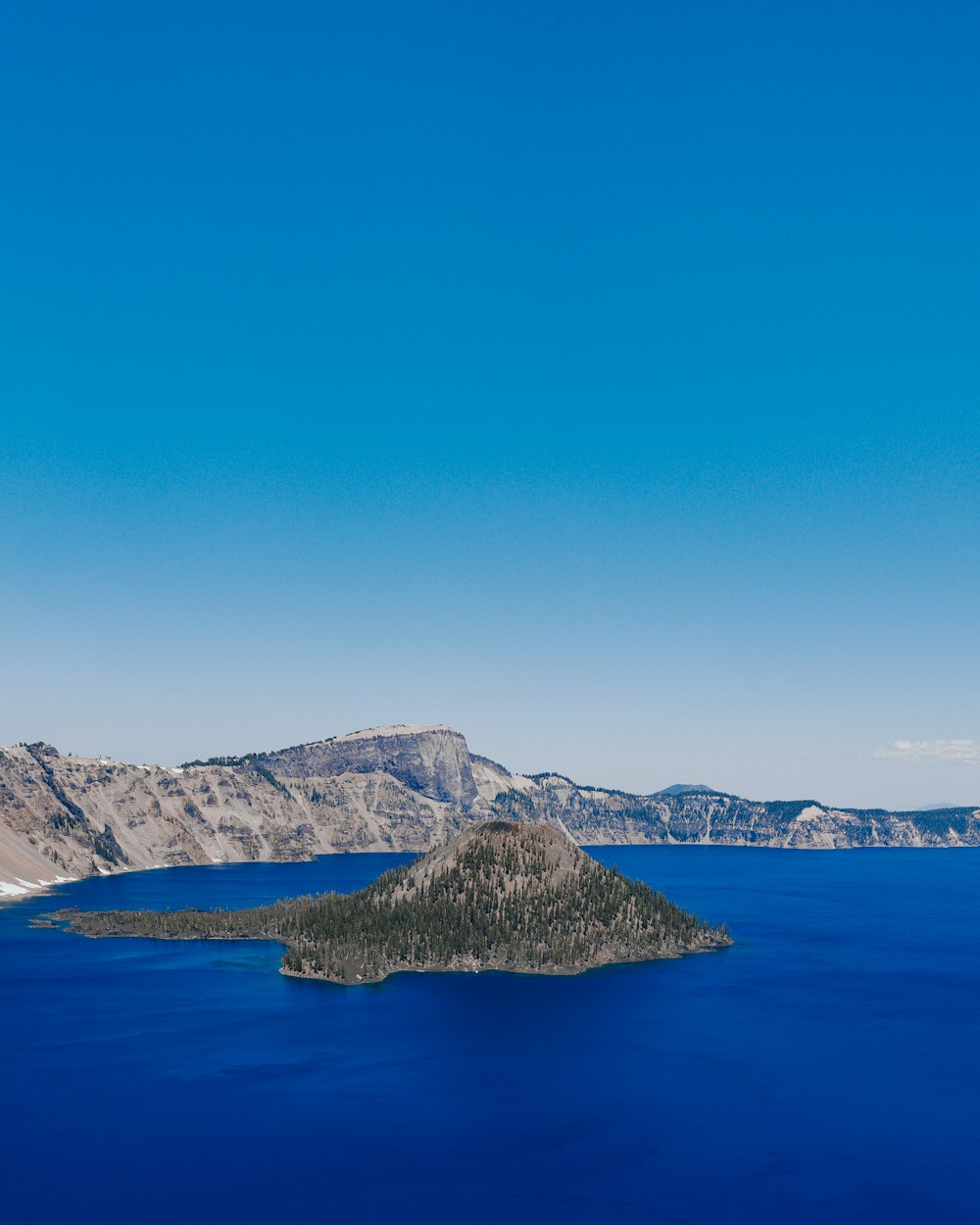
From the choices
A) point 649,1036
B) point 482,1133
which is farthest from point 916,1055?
point 482,1133

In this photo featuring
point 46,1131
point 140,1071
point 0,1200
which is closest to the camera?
point 0,1200

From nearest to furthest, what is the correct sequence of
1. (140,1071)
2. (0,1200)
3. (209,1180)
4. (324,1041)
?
(0,1200) < (209,1180) < (140,1071) < (324,1041)

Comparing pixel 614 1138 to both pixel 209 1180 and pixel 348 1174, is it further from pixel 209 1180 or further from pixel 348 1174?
pixel 209 1180

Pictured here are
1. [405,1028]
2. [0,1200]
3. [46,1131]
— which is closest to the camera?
[0,1200]

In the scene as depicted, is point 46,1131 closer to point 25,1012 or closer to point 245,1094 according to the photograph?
point 245,1094

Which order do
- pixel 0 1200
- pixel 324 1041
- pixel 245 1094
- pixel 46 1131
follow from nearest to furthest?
pixel 0 1200 < pixel 46 1131 < pixel 245 1094 < pixel 324 1041

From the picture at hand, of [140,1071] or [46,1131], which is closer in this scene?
[46,1131]

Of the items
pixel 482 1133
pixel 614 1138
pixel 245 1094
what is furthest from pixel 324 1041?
pixel 614 1138

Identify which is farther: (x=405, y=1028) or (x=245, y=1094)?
(x=405, y=1028)
